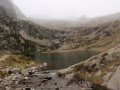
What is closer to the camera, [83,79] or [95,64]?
[83,79]

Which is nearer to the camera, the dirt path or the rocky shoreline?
the dirt path

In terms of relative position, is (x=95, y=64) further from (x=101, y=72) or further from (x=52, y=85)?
(x=52, y=85)

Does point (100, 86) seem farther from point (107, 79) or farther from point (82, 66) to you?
point (82, 66)

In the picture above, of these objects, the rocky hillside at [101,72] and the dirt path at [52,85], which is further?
the rocky hillside at [101,72]

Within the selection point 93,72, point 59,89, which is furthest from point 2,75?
point 93,72

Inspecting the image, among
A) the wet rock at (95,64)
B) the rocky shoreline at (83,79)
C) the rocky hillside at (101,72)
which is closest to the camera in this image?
the rocky shoreline at (83,79)

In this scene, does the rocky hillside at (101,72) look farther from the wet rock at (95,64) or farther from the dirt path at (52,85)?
the dirt path at (52,85)

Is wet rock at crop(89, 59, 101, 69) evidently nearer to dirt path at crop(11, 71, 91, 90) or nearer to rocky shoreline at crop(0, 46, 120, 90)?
rocky shoreline at crop(0, 46, 120, 90)

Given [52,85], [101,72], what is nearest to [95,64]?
[101,72]

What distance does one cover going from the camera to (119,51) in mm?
53875

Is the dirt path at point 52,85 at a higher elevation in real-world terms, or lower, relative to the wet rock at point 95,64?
lower

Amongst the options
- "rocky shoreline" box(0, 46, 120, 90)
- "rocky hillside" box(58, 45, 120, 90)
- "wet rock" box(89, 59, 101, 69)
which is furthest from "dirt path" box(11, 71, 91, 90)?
"wet rock" box(89, 59, 101, 69)

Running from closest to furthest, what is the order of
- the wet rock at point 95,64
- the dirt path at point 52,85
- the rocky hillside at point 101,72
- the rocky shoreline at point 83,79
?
the dirt path at point 52,85 < the rocky shoreline at point 83,79 < the rocky hillside at point 101,72 < the wet rock at point 95,64

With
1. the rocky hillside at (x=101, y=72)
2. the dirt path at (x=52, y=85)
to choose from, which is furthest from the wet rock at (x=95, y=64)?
the dirt path at (x=52, y=85)
